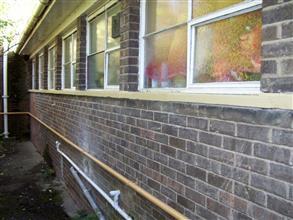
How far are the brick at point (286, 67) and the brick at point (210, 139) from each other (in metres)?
0.65

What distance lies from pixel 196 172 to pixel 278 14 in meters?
1.25

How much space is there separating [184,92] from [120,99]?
134cm

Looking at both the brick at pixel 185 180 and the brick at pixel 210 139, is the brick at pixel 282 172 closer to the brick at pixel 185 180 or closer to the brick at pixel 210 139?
the brick at pixel 210 139

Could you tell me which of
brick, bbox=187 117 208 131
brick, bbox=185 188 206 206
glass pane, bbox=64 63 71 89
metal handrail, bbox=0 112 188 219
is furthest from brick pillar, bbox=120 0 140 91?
glass pane, bbox=64 63 71 89

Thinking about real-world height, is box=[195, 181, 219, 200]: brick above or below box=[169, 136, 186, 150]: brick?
below

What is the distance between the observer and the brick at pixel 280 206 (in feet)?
6.82

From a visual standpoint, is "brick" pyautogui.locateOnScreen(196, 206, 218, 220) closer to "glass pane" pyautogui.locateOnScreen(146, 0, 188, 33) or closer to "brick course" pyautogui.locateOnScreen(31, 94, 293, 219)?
"brick course" pyautogui.locateOnScreen(31, 94, 293, 219)

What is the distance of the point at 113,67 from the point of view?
5.31 metres

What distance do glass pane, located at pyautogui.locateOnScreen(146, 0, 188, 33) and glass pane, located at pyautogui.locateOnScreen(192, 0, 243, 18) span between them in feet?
0.55

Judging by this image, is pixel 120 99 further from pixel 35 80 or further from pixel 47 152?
pixel 35 80

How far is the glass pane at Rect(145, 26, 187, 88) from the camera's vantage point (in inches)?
136

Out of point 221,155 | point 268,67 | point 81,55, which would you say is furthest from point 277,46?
point 81,55

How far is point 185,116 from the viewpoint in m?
3.05

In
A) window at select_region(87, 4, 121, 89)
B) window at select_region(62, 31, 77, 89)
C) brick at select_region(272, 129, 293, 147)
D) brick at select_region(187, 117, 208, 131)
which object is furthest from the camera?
window at select_region(62, 31, 77, 89)
